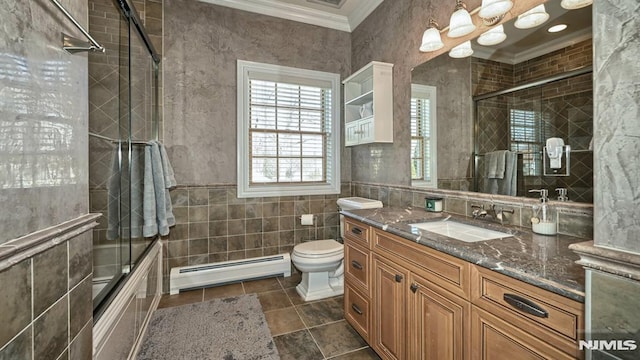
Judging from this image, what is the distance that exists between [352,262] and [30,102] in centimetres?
185

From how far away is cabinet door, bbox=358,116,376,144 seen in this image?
262 cm

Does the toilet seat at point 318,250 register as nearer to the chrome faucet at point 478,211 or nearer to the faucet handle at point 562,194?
the chrome faucet at point 478,211

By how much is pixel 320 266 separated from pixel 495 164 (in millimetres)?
1625

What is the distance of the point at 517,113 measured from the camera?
5.15ft

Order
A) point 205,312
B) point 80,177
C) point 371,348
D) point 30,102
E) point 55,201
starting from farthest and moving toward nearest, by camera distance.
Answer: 1. point 205,312
2. point 371,348
3. point 80,177
4. point 55,201
5. point 30,102

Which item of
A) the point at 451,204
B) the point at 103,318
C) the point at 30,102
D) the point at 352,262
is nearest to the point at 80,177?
the point at 30,102

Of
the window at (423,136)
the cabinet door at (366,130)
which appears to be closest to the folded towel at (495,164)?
the window at (423,136)

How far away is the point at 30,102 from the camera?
75cm

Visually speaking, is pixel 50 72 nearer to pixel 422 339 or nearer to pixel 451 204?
pixel 422 339

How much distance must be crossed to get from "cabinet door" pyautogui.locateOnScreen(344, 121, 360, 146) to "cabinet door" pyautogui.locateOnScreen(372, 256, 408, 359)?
5.06 ft

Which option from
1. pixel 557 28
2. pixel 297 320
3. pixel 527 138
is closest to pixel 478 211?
pixel 527 138

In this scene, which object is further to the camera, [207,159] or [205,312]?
[207,159]

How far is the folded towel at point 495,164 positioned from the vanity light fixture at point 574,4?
74 cm

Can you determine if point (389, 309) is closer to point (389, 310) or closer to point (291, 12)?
point (389, 310)
